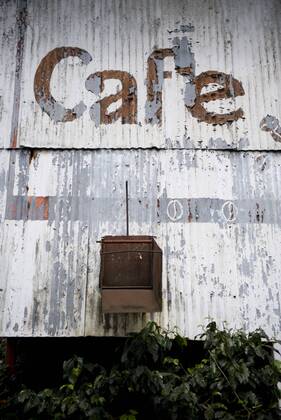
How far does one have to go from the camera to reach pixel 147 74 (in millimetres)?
6297

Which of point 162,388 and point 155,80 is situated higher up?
point 155,80

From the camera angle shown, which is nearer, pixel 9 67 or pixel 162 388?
pixel 162 388

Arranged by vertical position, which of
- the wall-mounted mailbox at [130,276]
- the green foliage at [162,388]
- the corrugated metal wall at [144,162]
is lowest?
the green foliage at [162,388]

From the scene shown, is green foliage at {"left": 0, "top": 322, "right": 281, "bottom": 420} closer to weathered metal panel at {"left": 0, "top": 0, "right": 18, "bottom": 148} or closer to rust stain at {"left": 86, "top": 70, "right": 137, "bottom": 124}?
rust stain at {"left": 86, "top": 70, "right": 137, "bottom": 124}

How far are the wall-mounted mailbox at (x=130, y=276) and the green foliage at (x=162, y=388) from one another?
355 millimetres

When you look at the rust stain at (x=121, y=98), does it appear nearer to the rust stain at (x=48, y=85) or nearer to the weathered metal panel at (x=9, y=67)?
the rust stain at (x=48, y=85)

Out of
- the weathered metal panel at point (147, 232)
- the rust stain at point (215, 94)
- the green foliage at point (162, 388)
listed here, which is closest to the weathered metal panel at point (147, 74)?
the rust stain at point (215, 94)

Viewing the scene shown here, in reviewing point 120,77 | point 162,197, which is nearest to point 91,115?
point 120,77

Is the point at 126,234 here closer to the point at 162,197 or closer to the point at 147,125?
the point at 162,197

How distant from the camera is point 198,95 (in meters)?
6.23

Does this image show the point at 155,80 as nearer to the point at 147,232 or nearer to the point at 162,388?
the point at 147,232

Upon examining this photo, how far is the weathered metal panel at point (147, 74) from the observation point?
6055 mm

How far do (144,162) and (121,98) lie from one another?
3.35 ft

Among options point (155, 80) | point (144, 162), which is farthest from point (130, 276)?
point (155, 80)
